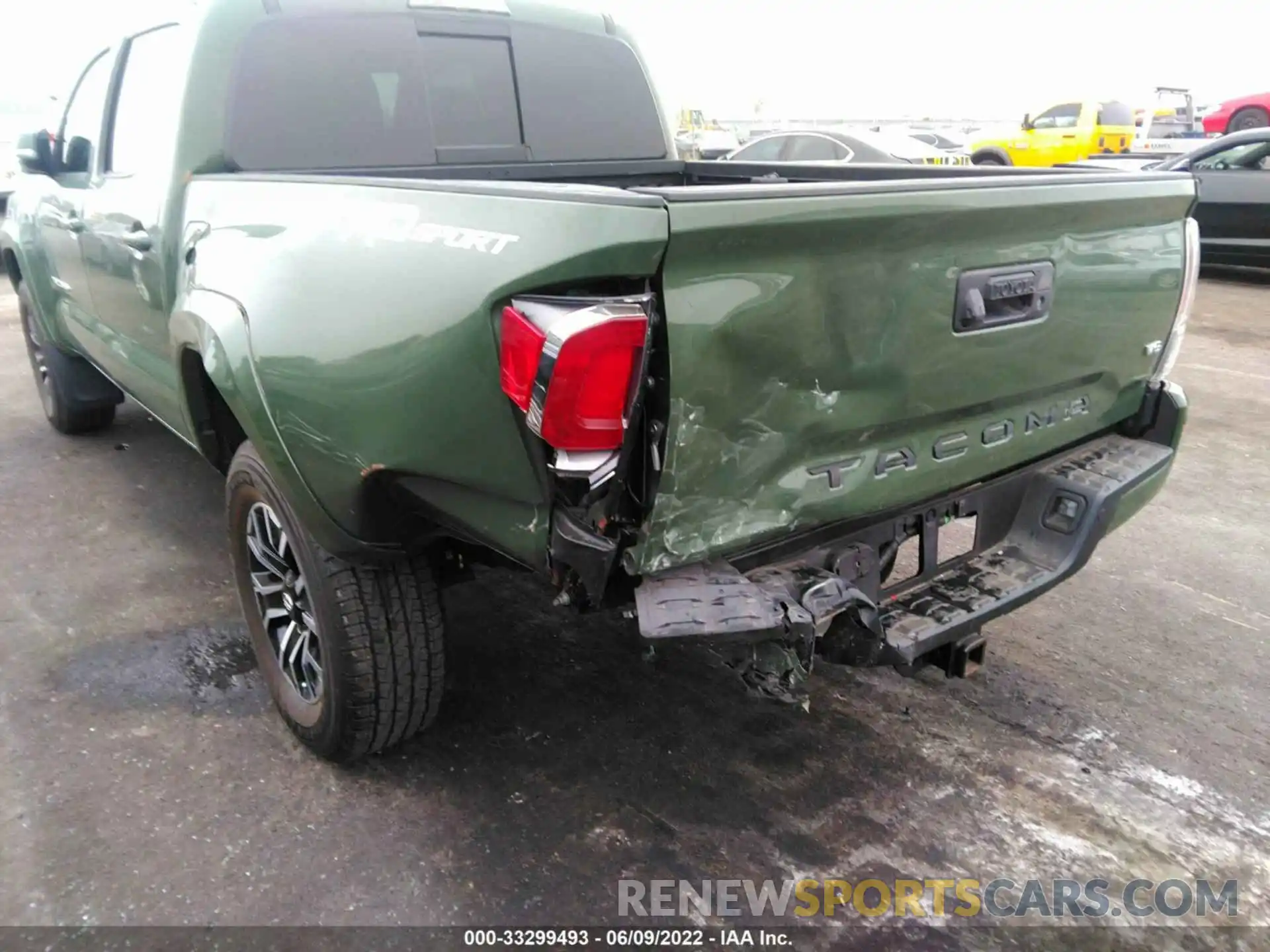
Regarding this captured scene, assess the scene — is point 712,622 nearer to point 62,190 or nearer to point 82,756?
point 82,756

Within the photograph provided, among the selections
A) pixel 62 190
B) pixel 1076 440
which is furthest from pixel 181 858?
Result: pixel 62 190

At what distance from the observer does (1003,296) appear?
2.13 metres

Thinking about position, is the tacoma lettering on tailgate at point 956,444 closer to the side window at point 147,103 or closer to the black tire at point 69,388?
the side window at point 147,103

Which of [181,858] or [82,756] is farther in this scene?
[82,756]

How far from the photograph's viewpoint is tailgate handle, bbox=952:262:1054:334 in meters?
2.06

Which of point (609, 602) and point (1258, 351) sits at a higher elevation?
point (609, 602)

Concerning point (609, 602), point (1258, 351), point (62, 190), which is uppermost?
point (62, 190)

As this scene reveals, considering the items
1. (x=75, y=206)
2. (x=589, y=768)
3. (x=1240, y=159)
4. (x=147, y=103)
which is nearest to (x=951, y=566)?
(x=589, y=768)

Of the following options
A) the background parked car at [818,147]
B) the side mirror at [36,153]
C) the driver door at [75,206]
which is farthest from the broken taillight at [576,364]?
the background parked car at [818,147]

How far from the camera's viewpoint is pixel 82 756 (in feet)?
8.83

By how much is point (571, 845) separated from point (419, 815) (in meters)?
0.41

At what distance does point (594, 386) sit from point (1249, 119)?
21.3 meters

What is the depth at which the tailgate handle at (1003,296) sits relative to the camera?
6.77ft

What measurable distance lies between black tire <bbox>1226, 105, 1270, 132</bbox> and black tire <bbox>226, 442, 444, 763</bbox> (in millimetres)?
20143
